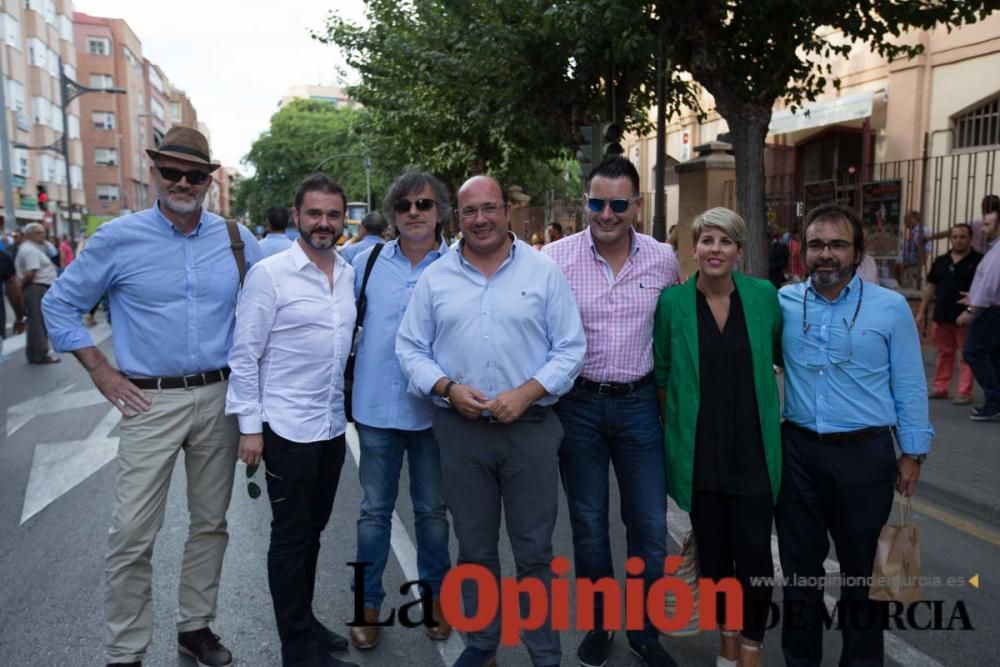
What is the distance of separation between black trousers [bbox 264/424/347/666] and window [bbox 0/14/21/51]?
42.6m

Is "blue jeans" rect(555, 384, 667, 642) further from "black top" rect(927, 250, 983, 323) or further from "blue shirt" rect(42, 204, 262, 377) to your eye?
"black top" rect(927, 250, 983, 323)

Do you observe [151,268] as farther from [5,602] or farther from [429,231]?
[5,602]

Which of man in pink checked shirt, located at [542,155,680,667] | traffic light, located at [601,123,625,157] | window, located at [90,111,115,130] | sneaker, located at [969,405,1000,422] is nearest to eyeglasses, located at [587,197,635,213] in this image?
man in pink checked shirt, located at [542,155,680,667]

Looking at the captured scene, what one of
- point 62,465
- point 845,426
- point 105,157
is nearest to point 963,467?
point 845,426

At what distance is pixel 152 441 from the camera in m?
3.28

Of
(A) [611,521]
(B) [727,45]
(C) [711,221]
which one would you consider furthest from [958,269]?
(C) [711,221]

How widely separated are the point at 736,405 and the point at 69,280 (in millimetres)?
2668

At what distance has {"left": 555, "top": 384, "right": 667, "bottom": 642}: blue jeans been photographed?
339 cm

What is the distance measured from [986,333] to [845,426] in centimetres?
569

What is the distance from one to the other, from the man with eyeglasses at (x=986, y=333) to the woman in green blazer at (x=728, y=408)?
5.46 meters

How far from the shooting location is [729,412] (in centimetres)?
317

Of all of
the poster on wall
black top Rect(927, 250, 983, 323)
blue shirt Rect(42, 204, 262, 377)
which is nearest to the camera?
blue shirt Rect(42, 204, 262, 377)

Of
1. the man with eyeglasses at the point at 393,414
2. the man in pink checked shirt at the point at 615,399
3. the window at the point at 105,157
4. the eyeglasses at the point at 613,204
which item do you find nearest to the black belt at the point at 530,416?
the man in pink checked shirt at the point at 615,399

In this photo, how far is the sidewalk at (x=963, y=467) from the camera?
548cm
